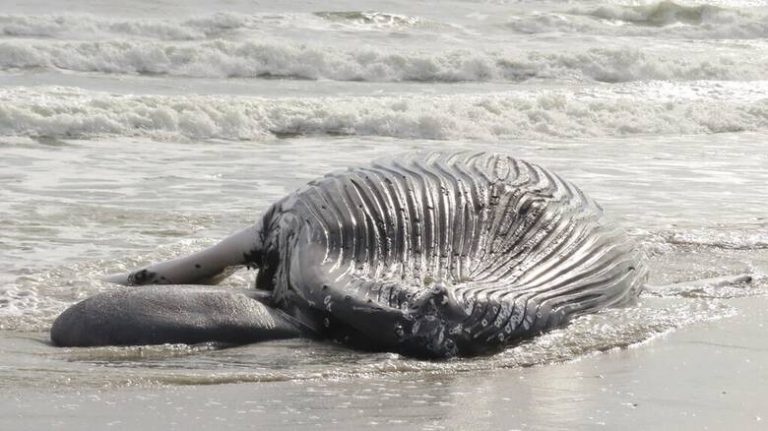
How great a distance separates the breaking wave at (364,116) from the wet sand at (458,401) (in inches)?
377

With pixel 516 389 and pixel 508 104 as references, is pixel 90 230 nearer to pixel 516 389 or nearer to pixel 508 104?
pixel 516 389

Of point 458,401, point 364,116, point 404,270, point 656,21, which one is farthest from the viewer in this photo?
point 656,21

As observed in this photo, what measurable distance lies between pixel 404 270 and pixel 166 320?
1.05 m

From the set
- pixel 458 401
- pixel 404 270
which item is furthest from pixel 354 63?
pixel 458 401

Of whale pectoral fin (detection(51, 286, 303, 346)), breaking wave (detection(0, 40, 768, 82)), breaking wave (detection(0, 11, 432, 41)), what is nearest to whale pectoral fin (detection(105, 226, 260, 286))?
whale pectoral fin (detection(51, 286, 303, 346))

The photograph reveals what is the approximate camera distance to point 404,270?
6.37 m

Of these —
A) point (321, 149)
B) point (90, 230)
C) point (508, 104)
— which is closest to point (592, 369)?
point (90, 230)

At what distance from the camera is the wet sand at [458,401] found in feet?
16.1

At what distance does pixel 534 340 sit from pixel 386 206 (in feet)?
3.58

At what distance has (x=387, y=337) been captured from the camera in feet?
19.4

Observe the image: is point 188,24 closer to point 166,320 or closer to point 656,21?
point 656,21

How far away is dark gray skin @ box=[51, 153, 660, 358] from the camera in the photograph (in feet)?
19.6

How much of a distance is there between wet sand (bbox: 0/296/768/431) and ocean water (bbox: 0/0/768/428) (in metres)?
0.15

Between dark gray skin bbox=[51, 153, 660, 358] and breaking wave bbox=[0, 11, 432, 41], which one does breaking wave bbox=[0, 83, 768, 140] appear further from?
breaking wave bbox=[0, 11, 432, 41]
